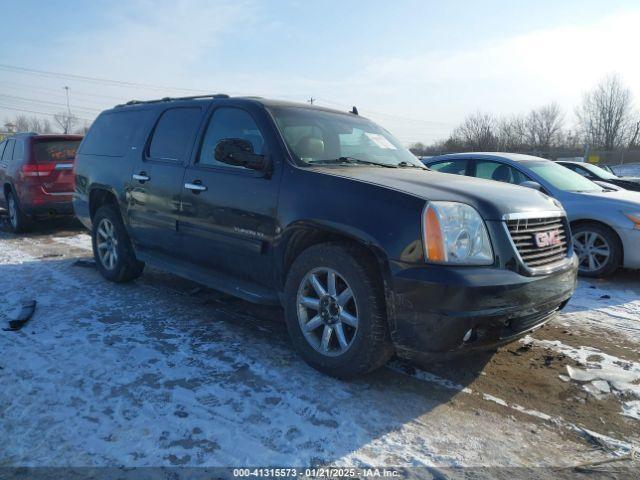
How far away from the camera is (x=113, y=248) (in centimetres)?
539

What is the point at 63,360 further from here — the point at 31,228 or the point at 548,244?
the point at 31,228

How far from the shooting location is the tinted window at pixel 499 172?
6.71 meters

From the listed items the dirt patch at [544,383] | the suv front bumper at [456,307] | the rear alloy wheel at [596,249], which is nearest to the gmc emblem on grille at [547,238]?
the suv front bumper at [456,307]

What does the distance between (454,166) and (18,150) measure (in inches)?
303

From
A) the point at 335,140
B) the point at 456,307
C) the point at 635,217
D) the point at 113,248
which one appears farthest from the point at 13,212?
the point at 635,217

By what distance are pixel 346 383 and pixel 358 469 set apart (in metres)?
0.86

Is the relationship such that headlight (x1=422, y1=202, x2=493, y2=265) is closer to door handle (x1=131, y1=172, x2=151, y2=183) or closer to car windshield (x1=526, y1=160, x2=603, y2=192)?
door handle (x1=131, y1=172, x2=151, y2=183)

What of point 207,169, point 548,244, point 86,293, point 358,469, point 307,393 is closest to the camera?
point 358,469

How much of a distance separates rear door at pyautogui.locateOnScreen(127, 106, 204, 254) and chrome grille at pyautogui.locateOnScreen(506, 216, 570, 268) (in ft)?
9.11

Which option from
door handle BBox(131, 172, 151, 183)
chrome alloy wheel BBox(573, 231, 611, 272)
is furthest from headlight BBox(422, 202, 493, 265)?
chrome alloy wheel BBox(573, 231, 611, 272)

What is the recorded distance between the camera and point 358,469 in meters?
2.29

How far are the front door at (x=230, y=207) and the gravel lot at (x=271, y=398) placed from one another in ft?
2.03

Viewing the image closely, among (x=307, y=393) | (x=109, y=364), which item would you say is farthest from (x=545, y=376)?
(x=109, y=364)

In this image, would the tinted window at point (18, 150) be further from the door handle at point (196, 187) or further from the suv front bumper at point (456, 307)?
the suv front bumper at point (456, 307)
